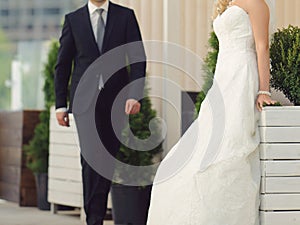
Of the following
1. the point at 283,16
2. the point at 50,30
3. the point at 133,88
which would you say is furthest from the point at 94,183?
the point at 50,30

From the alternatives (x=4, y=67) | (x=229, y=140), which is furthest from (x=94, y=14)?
(x=4, y=67)

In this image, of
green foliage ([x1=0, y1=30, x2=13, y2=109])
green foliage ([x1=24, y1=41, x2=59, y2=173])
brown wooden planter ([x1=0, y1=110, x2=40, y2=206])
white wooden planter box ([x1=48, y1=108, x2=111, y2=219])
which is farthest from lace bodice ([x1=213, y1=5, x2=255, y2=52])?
green foliage ([x1=0, y1=30, x2=13, y2=109])

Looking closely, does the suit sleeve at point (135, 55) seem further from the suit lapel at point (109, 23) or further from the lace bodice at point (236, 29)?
the lace bodice at point (236, 29)

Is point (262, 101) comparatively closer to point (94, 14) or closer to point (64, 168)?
point (94, 14)

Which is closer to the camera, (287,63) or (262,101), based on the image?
(262,101)

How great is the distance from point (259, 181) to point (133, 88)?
82 centimetres

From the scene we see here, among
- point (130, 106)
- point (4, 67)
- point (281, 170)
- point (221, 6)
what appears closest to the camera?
point (281, 170)

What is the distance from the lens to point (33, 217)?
6098 mm

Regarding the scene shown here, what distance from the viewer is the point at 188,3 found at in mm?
5828

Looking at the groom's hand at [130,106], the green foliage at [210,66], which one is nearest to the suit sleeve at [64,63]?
the groom's hand at [130,106]

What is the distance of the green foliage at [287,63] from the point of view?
153 inches

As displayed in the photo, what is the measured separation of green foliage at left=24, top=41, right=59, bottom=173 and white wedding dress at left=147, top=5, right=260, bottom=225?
269 centimetres

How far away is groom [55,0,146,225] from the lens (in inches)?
166

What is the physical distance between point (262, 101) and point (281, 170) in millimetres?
299
